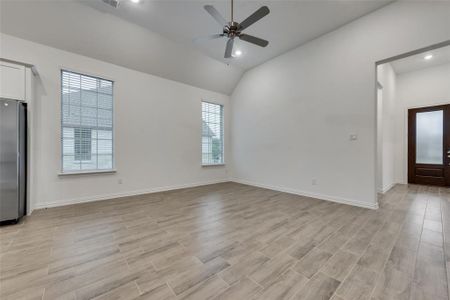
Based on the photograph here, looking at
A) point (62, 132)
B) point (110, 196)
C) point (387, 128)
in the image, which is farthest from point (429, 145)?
point (62, 132)

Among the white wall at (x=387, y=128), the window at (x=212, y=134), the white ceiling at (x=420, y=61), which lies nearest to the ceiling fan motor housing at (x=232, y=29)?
the window at (x=212, y=134)

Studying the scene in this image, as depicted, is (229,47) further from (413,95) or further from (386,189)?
(413,95)

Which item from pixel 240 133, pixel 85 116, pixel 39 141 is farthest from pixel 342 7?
pixel 39 141

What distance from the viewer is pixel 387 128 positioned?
16.9ft

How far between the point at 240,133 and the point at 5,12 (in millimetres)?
5484

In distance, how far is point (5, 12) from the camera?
2.89m

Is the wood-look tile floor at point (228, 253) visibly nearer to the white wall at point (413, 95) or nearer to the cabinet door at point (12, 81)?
the cabinet door at point (12, 81)

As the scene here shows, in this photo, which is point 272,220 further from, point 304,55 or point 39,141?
point 39,141

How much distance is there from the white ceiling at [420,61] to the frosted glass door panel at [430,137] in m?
1.36

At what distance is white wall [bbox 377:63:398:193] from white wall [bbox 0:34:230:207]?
4.39 m

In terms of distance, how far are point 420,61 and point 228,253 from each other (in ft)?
23.3

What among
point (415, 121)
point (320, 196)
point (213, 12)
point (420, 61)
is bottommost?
point (320, 196)

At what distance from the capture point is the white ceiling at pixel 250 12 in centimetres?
317

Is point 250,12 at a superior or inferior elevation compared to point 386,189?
superior
